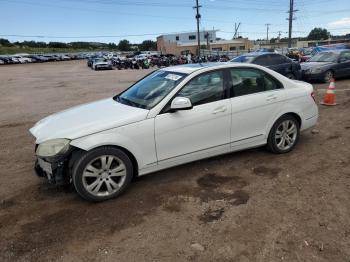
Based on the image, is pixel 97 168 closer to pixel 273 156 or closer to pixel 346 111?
pixel 273 156

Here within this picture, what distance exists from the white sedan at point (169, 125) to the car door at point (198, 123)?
0.04 feet

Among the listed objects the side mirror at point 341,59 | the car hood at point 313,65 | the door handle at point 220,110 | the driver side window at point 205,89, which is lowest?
the car hood at point 313,65

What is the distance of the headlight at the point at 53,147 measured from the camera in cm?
395

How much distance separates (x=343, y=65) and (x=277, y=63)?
9.56 ft

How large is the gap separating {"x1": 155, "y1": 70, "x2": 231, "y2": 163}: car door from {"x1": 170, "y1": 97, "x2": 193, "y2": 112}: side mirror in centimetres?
10

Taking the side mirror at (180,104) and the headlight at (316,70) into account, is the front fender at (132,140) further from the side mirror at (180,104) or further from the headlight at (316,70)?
the headlight at (316,70)

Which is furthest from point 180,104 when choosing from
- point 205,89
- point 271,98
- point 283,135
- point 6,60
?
point 6,60

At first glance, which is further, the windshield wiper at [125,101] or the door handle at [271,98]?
the door handle at [271,98]

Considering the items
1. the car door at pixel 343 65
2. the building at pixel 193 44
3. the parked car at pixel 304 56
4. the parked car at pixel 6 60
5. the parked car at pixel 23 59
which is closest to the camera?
the car door at pixel 343 65

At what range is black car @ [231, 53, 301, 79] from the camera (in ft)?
45.3

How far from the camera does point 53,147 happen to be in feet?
13.1

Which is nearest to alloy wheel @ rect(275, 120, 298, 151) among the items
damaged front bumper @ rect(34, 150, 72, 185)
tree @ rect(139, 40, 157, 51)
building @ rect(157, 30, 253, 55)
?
damaged front bumper @ rect(34, 150, 72, 185)

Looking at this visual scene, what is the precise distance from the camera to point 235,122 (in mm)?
4918

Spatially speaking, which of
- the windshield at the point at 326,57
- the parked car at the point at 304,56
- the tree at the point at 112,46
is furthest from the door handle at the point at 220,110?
the tree at the point at 112,46
